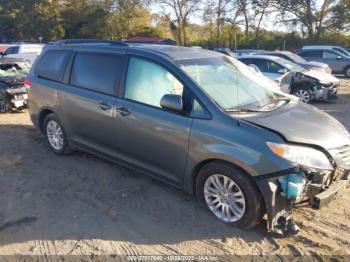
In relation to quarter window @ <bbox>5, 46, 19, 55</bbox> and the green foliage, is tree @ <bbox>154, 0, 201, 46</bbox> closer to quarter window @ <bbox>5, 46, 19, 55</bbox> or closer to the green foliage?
the green foliage

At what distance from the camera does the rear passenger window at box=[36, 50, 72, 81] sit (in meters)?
5.70

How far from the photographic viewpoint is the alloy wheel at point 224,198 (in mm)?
3830

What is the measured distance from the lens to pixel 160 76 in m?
4.43

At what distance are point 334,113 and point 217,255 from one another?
7589mm

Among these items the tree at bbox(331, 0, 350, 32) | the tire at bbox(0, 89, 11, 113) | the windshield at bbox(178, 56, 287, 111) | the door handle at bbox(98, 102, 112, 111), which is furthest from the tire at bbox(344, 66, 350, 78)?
the door handle at bbox(98, 102, 112, 111)

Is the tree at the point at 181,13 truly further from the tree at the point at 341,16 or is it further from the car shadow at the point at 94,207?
the car shadow at the point at 94,207

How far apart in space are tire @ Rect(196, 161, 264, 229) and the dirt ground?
0.40 feet

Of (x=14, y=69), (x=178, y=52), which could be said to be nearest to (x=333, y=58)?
(x=14, y=69)

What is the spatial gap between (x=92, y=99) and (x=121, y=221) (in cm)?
178

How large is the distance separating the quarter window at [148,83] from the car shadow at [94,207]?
1149 millimetres

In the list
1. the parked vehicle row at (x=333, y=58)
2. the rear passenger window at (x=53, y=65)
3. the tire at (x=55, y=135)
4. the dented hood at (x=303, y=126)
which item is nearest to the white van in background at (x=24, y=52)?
the rear passenger window at (x=53, y=65)

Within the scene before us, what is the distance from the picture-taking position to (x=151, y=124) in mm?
4348

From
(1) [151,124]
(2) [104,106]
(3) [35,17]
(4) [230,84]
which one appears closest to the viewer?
(1) [151,124]

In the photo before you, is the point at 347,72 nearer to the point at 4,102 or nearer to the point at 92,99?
the point at 4,102
